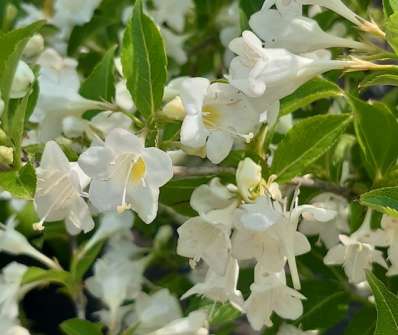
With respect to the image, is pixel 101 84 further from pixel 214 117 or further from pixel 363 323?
pixel 363 323

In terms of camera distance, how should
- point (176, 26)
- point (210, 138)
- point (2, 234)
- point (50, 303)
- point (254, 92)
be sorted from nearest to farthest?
1. point (254, 92)
2. point (210, 138)
3. point (2, 234)
4. point (176, 26)
5. point (50, 303)

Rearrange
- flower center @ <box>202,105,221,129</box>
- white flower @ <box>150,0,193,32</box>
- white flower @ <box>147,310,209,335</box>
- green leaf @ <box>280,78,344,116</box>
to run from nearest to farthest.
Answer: flower center @ <box>202,105,221,129</box>
green leaf @ <box>280,78,344,116</box>
white flower @ <box>147,310,209,335</box>
white flower @ <box>150,0,193,32</box>

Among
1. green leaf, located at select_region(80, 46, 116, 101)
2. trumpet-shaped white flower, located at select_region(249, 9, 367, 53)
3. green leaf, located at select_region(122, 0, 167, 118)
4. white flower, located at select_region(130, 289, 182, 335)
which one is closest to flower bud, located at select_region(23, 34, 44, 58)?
green leaf, located at select_region(80, 46, 116, 101)

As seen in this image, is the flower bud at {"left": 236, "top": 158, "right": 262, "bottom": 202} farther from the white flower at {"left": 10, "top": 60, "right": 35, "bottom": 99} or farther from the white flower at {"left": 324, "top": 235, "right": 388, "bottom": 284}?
the white flower at {"left": 10, "top": 60, "right": 35, "bottom": 99}

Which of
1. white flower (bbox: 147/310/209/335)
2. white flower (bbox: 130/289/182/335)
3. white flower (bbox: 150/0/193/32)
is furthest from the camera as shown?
white flower (bbox: 150/0/193/32)

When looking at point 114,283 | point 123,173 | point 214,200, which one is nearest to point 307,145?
point 214,200

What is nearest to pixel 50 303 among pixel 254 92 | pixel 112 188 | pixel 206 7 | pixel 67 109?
pixel 206 7

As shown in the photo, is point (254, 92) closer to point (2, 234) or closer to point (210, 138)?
point (210, 138)
